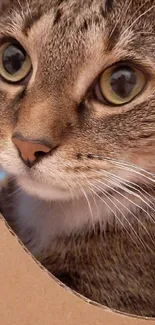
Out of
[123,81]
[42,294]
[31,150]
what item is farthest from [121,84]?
[42,294]

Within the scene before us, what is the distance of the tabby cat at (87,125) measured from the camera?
60 cm

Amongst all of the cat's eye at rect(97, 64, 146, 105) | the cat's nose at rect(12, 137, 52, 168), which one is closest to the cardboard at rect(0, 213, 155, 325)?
the cat's nose at rect(12, 137, 52, 168)

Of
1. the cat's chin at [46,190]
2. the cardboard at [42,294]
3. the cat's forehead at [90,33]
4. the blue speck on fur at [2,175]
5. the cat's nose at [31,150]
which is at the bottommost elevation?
the cardboard at [42,294]

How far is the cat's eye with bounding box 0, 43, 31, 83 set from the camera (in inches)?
26.5

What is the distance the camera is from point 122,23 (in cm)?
60

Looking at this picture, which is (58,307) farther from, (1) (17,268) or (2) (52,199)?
(2) (52,199)

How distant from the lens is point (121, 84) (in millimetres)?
623

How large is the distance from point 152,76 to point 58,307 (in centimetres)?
29

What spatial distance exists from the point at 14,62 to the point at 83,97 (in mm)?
125

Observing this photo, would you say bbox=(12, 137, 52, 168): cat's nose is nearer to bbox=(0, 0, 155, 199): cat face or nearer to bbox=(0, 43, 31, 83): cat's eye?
bbox=(0, 0, 155, 199): cat face

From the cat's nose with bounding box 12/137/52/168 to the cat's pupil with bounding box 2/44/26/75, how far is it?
0.12 meters

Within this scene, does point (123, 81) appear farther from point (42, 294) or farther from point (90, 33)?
point (42, 294)

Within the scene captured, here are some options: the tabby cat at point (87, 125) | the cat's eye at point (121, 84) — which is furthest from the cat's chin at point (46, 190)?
the cat's eye at point (121, 84)

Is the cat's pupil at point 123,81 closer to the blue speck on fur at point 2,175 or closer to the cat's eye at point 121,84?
the cat's eye at point 121,84
